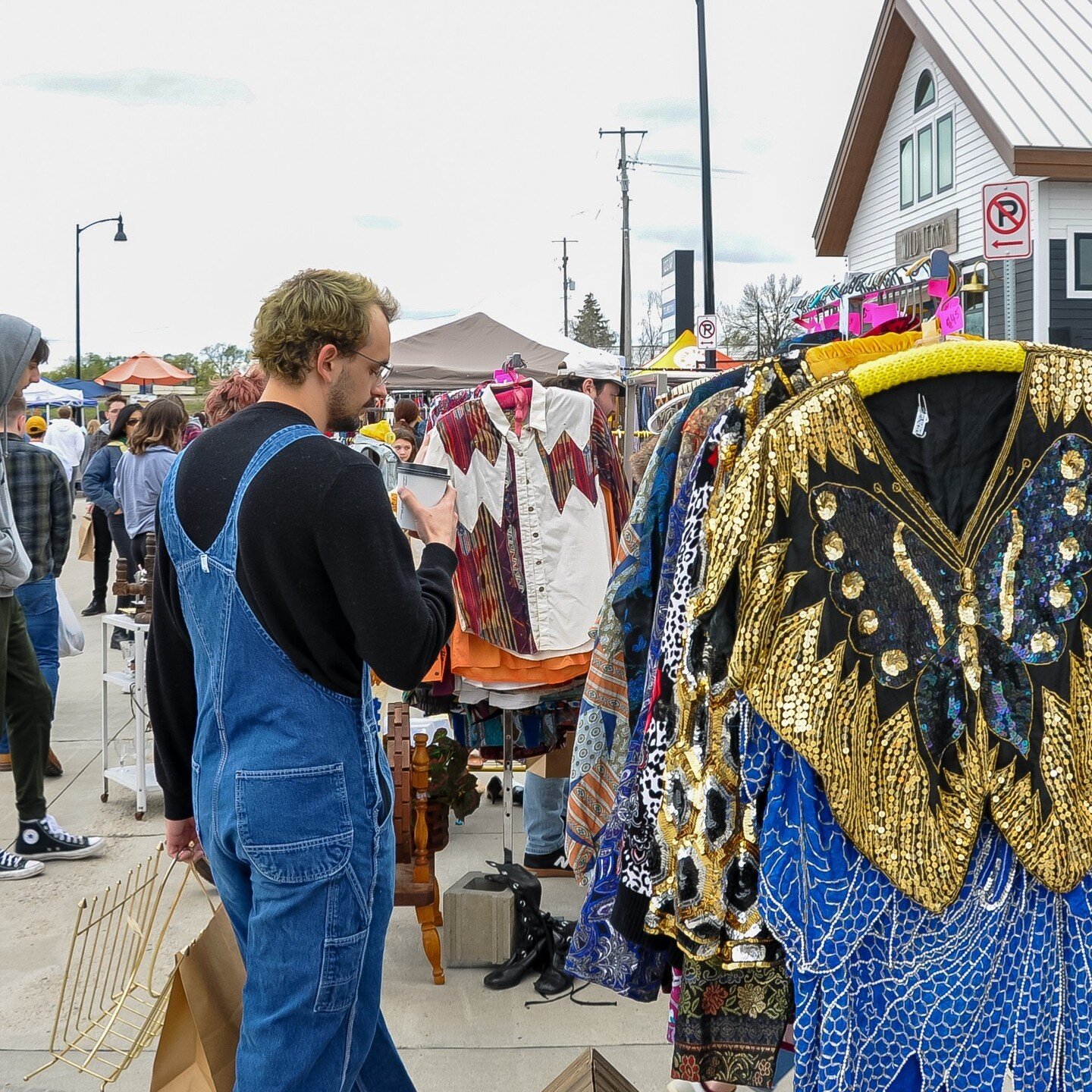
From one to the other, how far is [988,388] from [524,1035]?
2344 mm

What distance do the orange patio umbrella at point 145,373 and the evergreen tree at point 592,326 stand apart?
58.3 meters

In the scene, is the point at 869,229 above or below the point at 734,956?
above

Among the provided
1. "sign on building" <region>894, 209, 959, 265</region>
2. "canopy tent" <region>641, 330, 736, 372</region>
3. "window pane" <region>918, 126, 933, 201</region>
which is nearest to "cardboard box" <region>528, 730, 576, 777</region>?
"canopy tent" <region>641, 330, 736, 372</region>

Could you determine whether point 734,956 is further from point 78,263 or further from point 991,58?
point 78,263

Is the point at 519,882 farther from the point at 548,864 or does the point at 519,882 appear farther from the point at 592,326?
the point at 592,326

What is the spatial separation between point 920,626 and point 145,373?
74.5 ft

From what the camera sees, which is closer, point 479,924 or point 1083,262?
point 479,924

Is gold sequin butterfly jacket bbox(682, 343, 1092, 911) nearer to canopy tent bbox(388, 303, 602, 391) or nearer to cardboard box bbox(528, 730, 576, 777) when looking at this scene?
cardboard box bbox(528, 730, 576, 777)

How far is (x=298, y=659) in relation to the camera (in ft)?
6.47

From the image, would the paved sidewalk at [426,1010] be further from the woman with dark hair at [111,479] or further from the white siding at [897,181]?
the white siding at [897,181]

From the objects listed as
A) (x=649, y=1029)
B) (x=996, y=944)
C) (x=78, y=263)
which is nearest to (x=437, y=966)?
(x=649, y=1029)

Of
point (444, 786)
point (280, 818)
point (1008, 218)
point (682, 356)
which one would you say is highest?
point (1008, 218)

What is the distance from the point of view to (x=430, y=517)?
2.32m

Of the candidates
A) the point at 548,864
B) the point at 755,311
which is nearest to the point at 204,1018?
the point at 548,864
